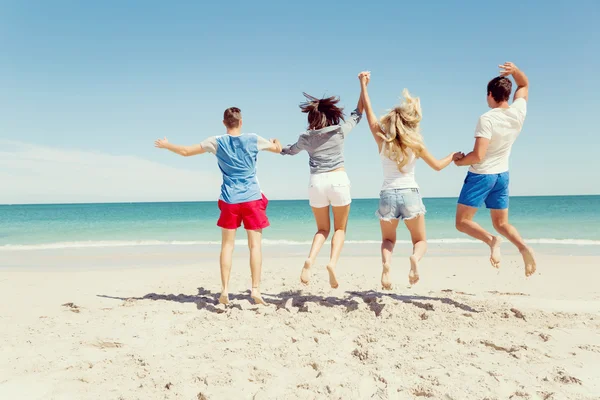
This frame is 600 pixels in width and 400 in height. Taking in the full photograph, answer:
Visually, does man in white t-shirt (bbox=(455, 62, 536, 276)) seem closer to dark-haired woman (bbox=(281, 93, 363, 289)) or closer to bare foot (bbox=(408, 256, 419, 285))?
bare foot (bbox=(408, 256, 419, 285))

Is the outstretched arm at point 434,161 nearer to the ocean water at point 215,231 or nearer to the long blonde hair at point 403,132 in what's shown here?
the long blonde hair at point 403,132

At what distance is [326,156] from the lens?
442cm

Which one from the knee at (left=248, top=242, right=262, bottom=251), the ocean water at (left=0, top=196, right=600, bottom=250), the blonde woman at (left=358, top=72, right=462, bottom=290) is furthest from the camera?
the ocean water at (left=0, top=196, right=600, bottom=250)

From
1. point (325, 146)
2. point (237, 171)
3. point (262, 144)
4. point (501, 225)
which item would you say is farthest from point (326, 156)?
point (501, 225)

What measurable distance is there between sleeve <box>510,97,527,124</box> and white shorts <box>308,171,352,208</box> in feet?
6.49

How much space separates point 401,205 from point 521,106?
175 centimetres

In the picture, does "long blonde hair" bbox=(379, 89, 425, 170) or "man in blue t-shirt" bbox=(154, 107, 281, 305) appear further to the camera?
"man in blue t-shirt" bbox=(154, 107, 281, 305)

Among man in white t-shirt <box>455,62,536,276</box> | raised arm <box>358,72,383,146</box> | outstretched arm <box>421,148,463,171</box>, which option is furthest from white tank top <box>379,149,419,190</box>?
man in white t-shirt <box>455,62,536,276</box>

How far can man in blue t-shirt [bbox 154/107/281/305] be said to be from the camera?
14.6ft

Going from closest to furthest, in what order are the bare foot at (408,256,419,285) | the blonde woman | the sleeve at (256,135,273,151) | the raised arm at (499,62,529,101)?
1. the bare foot at (408,256,419,285)
2. the blonde woman
3. the raised arm at (499,62,529,101)
4. the sleeve at (256,135,273,151)

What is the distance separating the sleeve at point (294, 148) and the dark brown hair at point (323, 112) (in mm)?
205

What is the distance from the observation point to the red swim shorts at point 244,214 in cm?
450

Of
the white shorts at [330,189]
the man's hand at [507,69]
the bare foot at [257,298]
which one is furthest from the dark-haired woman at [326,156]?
the man's hand at [507,69]

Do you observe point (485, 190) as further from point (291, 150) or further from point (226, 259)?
point (226, 259)
